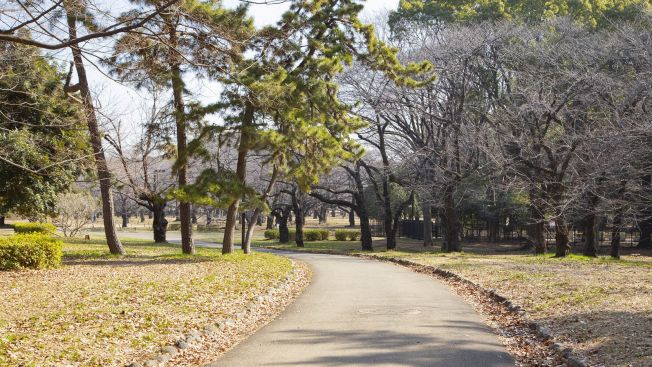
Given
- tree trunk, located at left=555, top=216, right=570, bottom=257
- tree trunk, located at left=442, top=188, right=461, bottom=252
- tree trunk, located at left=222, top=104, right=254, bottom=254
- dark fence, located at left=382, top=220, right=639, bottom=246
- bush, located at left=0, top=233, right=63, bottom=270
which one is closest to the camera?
bush, located at left=0, top=233, right=63, bottom=270

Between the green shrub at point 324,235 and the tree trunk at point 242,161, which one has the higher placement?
the tree trunk at point 242,161

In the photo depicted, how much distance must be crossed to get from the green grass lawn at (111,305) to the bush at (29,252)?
46 cm

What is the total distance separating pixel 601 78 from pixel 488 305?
13.9 metres

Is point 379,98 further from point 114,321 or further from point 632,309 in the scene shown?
point 114,321

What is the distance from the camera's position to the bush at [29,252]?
1534cm

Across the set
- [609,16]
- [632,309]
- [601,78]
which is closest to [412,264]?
[601,78]

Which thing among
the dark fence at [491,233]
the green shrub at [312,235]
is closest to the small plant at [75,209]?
the green shrub at [312,235]

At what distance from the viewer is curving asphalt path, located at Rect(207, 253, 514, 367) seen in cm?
726

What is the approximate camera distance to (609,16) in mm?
30734

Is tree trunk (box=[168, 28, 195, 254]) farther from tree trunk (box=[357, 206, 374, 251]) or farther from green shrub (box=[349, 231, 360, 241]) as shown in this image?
green shrub (box=[349, 231, 360, 241])

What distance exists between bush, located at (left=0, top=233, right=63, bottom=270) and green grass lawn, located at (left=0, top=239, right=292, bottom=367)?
18.0 inches

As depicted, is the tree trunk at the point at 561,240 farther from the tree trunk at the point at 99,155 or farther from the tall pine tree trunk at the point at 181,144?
the tree trunk at the point at 99,155

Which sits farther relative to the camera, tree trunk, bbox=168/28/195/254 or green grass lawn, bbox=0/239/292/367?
tree trunk, bbox=168/28/195/254

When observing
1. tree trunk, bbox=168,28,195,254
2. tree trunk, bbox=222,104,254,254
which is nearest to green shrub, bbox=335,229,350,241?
Answer: tree trunk, bbox=222,104,254,254
